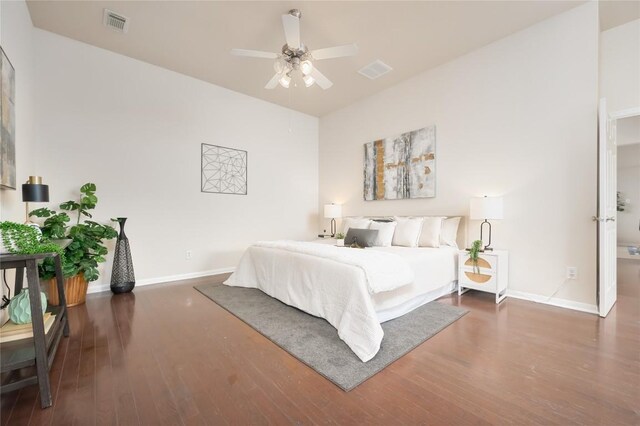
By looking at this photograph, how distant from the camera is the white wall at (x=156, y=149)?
3.21m

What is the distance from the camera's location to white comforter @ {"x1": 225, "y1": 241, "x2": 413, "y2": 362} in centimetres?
195

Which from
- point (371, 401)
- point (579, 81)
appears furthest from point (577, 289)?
point (371, 401)

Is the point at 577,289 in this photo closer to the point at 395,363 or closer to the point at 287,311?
the point at 395,363

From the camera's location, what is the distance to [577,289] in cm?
278

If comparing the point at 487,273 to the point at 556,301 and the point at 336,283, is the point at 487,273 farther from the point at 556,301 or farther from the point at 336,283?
the point at 336,283

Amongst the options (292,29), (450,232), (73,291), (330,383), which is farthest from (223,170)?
(330,383)

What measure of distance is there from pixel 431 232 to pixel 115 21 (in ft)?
14.6

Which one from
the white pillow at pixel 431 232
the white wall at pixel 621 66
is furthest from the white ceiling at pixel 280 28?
the white pillow at pixel 431 232

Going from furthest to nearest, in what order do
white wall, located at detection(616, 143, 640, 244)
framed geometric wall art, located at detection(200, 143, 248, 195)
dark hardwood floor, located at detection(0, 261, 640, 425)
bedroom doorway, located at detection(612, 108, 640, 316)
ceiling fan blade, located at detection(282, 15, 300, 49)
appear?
1. white wall, located at detection(616, 143, 640, 244)
2. bedroom doorway, located at detection(612, 108, 640, 316)
3. framed geometric wall art, located at detection(200, 143, 248, 195)
4. ceiling fan blade, located at detection(282, 15, 300, 49)
5. dark hardwood floor, located at detection(0, 261, 640, 425)

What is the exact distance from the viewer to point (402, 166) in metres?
4.30

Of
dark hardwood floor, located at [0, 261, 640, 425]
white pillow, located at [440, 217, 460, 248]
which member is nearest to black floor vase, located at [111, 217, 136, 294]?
dark hardwood floor, located at [0, 261, 640, 425]

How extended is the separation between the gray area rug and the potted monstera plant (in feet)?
4.18

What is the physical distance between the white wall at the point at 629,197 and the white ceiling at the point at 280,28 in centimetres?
534

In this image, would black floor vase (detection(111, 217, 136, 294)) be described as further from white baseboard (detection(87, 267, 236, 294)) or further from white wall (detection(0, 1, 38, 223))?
white wall (detection(0, 1, 38, 223))
